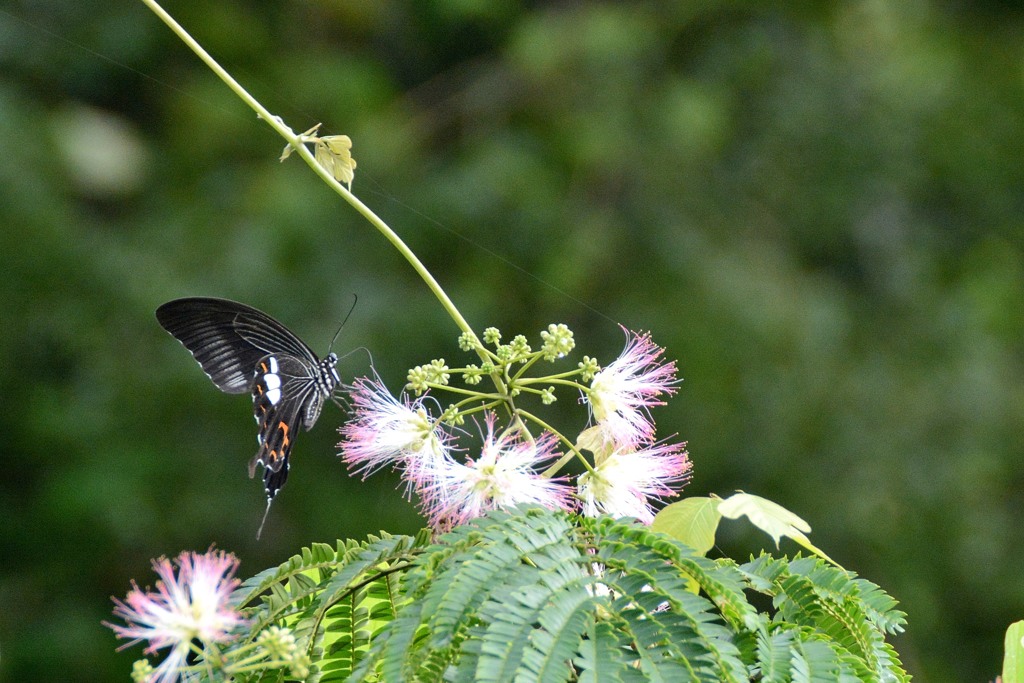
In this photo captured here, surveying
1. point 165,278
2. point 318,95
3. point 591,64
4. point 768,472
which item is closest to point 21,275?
point 165,278

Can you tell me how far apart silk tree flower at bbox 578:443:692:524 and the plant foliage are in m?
0.12

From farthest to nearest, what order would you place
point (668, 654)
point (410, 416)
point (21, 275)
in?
point (21, 275) → point (410, 416) → point (668, 654)

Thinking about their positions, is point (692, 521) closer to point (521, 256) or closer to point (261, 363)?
point (261, 363)

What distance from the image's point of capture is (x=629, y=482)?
3.12 ft

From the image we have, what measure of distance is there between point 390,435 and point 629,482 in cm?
20

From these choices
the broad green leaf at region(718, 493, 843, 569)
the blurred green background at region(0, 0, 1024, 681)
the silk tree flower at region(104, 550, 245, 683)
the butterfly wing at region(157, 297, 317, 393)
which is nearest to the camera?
the silk tree flower at region(104, 550, 245, 683)

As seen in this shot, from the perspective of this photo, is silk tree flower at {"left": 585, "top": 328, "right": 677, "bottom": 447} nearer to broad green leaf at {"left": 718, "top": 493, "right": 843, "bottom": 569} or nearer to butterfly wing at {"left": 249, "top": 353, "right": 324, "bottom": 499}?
broad green leaf at {"left": 718, "top": 493, "right": 843, "bottom": 569}

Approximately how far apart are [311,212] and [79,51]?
115cm

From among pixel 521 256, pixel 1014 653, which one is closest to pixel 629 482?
pixel 1014 653

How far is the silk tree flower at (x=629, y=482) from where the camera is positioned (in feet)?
3.08

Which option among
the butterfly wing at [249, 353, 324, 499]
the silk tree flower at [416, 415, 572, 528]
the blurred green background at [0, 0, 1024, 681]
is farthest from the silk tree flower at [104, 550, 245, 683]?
the blurred green background at [0, 0, 1024, 681]

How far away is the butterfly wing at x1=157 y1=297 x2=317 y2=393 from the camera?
3.72 ft

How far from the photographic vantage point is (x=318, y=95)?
4367 millimetres

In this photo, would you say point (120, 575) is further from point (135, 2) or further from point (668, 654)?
point (668, 654)
